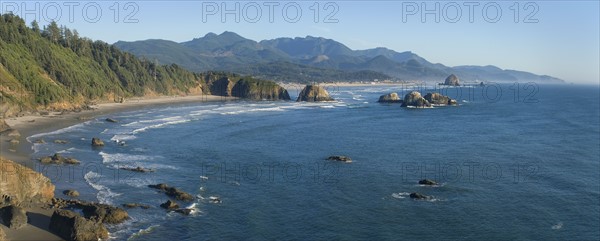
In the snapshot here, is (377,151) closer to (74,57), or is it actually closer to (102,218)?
(102,218)

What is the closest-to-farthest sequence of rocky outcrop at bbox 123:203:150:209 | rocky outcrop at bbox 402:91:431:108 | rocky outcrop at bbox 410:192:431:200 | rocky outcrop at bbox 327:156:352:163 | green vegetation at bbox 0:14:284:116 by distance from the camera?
1. rocky outcrop at bbox 123:203:150:209
2. rocky outcrop at bbox 410:192:431:200
3. rocky outcrop at bbox 327:156:352:163
4. green vegetation at bbox 0:14:284:116
5. rocky outcrop at bbox 402:91:431:108

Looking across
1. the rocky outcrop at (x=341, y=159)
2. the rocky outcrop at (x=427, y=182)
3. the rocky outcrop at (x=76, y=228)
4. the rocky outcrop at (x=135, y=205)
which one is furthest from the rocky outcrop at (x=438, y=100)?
the rocky outcrop at (x=76, y=228)

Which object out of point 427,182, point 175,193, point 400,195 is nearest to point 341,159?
point 427,182

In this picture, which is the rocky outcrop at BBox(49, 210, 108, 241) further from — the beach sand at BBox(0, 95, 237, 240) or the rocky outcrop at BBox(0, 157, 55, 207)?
the rocky outcrop at BBox(0, 157, 55, 207)

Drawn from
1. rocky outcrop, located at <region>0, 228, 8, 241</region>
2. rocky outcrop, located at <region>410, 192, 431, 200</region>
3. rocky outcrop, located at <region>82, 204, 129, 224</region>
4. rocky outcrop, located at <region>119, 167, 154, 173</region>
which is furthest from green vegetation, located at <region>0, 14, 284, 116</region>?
rocky outcrop, located at <region>410, 192, 431, 200</region>

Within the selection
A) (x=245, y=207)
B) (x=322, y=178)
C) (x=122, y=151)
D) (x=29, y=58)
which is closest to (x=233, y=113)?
(x=29, y=58)

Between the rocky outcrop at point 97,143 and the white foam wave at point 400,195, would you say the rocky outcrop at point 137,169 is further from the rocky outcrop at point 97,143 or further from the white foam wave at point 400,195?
the white foam wave at point 400,195

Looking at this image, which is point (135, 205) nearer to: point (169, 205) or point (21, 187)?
point (169, 205)
